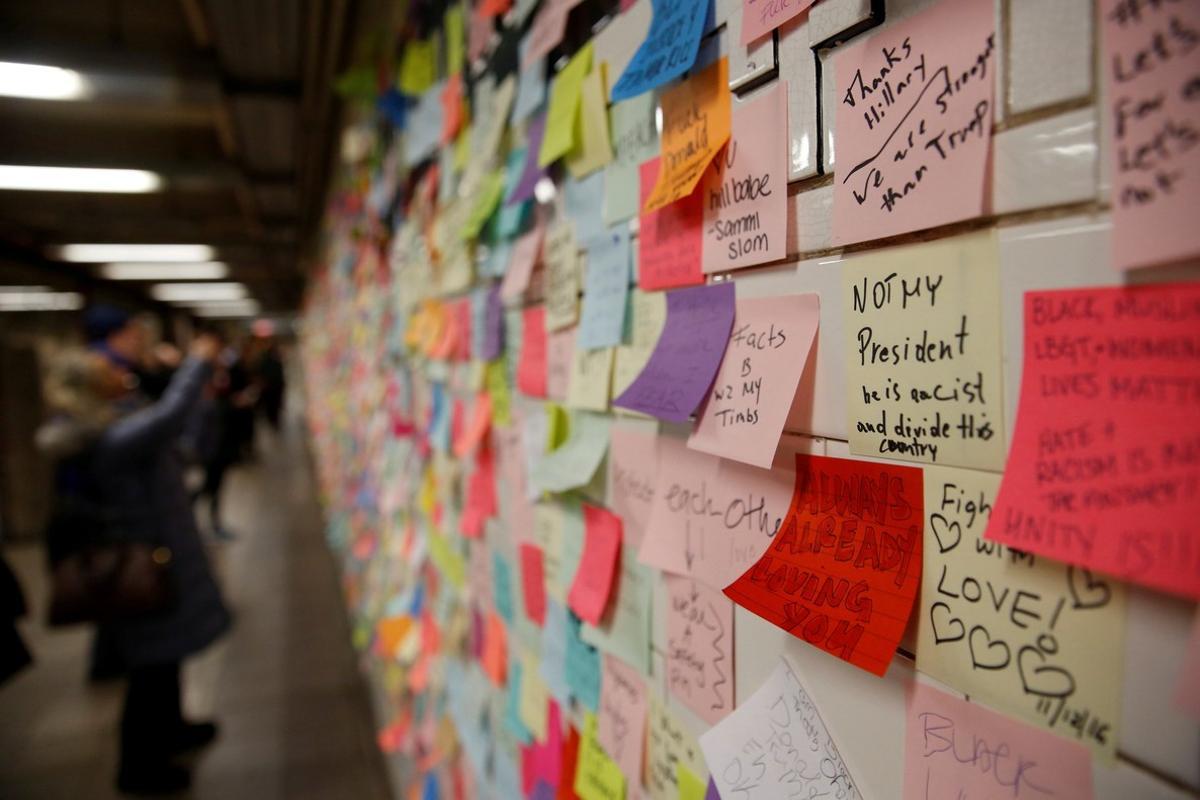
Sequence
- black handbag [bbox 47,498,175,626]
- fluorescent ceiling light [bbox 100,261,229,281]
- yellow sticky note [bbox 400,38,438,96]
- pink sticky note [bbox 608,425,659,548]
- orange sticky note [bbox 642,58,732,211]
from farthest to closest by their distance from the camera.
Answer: fluorescent ceiling light [bbox 100,261,229,281]
black handbag [bbox 47,498,175,626]
yellow sticky note [bbox 400,38,438,96]
pink sticky note [bbox 608,425,659,548]
orange sticky note [bbox 642,58,732,211]

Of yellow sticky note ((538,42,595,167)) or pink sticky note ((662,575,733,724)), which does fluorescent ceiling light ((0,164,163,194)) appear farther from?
pink sticky note ((662,575,733,724))

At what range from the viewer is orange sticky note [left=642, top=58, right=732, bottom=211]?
18.4 inches

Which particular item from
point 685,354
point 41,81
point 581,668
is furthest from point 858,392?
point 41,81

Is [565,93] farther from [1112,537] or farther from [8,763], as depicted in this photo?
[8,763]

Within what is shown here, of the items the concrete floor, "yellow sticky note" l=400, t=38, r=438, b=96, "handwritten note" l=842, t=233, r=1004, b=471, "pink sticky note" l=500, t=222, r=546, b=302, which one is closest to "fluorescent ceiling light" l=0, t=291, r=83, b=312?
the concrete floor

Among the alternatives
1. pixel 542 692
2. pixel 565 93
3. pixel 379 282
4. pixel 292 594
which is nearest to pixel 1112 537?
pixel 565 93

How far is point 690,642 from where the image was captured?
1.80ft

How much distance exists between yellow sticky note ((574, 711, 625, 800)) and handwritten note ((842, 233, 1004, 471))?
482mm

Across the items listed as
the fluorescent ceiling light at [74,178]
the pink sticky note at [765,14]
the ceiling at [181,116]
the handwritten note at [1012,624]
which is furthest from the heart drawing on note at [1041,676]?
the fluorescent ceiling light at [74,178]

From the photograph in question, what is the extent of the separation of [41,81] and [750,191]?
2.65 metres

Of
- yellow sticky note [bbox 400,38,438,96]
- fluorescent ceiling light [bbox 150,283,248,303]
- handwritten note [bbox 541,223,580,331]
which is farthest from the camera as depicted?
fluorescent ceiling light [bbox 150,283,248,303]

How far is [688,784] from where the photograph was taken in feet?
1.83

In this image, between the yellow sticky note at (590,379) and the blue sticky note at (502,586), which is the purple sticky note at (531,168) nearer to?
the yellow sticky note at (590,379)

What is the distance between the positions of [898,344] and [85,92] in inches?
108
